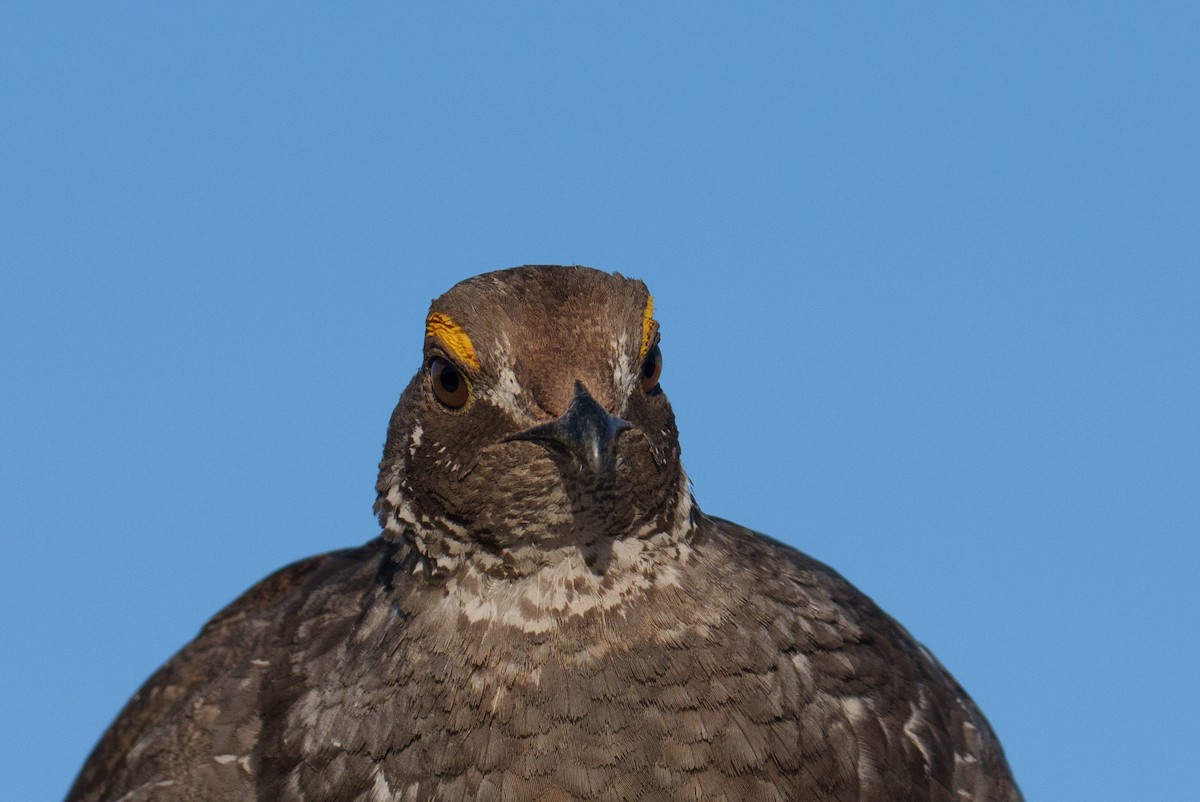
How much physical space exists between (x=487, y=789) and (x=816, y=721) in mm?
1577

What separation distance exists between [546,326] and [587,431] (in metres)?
0.81

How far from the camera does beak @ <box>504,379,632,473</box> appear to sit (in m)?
6.00

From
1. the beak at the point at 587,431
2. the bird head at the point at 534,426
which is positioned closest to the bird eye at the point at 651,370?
the bird head at the point at 534,426

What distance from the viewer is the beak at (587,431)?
600 centimetres

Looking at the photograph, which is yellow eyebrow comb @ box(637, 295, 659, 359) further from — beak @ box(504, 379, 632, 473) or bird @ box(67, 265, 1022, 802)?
beak @ box(504, 379, 632, 473)

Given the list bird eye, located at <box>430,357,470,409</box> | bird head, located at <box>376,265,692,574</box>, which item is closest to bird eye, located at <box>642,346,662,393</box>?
bird head, located at <box>376,265,692,574</box>

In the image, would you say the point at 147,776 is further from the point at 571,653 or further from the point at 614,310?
the point at 614,310

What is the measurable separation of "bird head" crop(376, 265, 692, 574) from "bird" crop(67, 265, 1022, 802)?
0.04 ft

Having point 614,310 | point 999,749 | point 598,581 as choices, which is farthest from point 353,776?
point 999,749

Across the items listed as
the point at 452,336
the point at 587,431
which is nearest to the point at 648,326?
the point at 452,336

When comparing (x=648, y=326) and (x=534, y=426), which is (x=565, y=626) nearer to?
(x=534, y=426)

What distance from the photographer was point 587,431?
6.06 metres

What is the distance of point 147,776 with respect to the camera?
8.06 metres

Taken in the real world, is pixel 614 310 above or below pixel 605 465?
above
